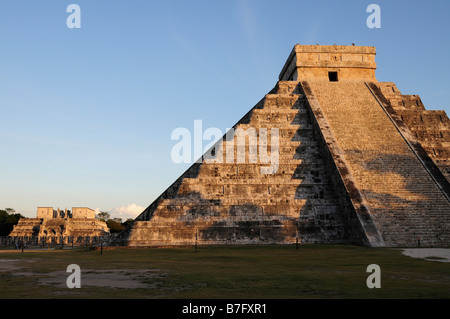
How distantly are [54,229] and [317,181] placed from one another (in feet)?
104

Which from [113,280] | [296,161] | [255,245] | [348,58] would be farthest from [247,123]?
[113,280]

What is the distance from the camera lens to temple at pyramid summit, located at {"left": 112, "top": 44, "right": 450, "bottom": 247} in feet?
54.6

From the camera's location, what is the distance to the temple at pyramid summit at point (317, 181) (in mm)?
16656

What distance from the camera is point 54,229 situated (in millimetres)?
40531

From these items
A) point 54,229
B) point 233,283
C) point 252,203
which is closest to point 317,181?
point 252,203

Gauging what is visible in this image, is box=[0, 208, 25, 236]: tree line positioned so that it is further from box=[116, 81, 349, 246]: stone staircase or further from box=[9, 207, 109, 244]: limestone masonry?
box=[116, 81, 349, 246]: stone staircase

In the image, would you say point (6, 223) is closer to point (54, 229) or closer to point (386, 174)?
point (54, 229)

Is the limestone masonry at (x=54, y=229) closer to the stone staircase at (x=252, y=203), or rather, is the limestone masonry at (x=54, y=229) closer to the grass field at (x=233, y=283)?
the stone staircase at (x=252, y=203)

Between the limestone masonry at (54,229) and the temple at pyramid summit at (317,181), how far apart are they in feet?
74.8

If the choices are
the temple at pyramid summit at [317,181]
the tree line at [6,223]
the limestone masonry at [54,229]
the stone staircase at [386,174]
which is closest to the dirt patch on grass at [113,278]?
the temple at pyramid summit at [317,181]

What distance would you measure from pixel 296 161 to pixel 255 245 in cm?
616

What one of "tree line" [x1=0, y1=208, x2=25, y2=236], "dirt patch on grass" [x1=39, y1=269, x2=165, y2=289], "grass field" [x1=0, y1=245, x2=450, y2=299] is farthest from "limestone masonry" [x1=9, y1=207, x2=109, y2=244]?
"grass field" [x1=0, y1=245, x2=450, y2=299]
